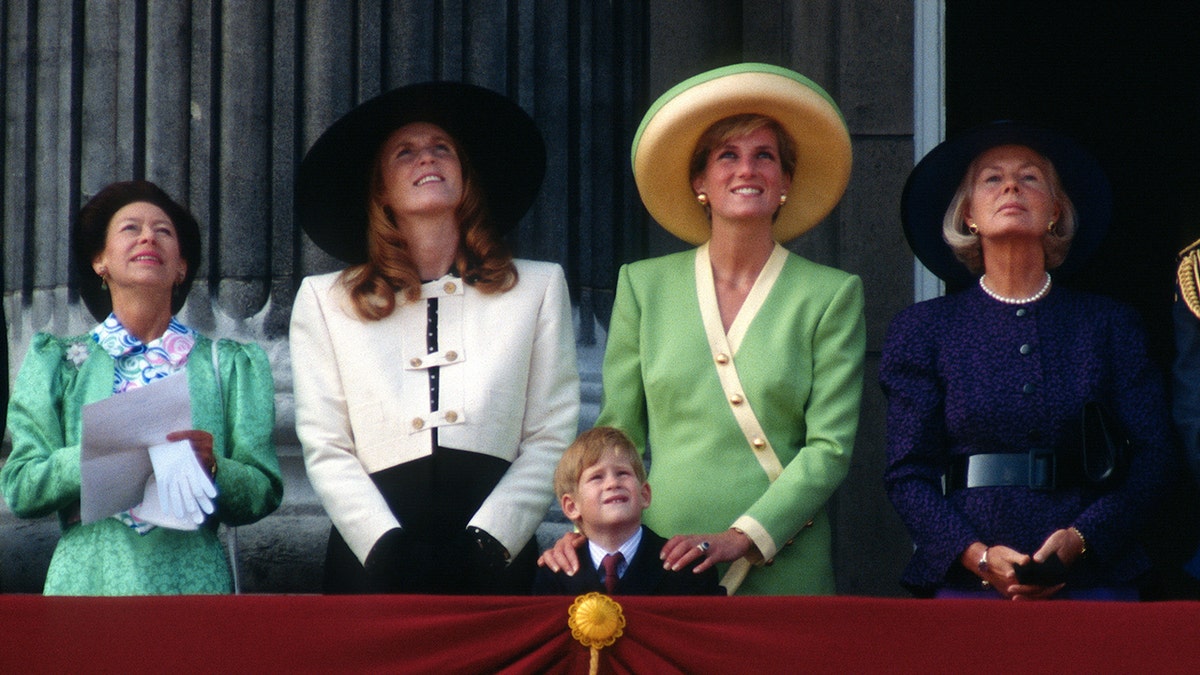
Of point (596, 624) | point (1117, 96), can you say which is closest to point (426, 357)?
point (596, 624)

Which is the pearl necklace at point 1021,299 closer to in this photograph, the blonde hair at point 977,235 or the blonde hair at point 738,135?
the blonde hair at point 977,235

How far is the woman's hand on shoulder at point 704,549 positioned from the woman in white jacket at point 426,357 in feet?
1.34

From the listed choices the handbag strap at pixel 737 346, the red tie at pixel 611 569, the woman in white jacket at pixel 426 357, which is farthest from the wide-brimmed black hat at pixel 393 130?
the red tie at pixel 611 569

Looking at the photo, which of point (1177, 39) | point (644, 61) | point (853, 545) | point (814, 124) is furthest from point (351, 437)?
point (1177, 39)

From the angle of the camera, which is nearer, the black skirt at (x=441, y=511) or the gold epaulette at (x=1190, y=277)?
the black skirt at (x=441, y=511)

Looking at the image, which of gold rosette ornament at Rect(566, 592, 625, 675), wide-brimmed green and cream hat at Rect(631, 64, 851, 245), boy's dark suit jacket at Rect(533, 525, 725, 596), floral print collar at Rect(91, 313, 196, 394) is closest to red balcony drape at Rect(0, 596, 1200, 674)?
gold rosette ornament at Rect(566, 592, 625, 675)

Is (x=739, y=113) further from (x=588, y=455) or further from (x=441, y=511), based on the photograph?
(x=441, y=511)

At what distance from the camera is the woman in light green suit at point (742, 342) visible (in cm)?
430

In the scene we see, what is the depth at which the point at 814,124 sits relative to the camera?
4680mm

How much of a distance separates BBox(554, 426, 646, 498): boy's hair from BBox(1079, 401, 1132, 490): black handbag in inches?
37.6

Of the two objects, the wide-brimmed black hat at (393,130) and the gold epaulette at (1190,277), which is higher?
the wide-brimmed black hat at (393,130)

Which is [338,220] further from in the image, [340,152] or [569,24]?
[569,24]

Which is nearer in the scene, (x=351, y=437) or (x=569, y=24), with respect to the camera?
(x=351, y=437)

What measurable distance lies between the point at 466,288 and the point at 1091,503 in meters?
1.50
